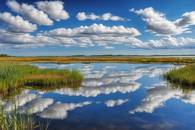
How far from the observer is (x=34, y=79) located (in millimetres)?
25203

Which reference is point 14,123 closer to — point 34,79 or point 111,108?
point 111,108

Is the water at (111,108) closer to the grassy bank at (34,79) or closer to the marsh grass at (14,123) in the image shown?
the marsh grass at (14,123)

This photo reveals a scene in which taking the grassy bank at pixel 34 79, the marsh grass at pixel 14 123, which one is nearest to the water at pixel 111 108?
the marsh grass at pixel 14 123

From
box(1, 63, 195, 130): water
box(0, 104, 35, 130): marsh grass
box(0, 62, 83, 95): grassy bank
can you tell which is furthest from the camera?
box(0, 62, 83, 95): grassy bank

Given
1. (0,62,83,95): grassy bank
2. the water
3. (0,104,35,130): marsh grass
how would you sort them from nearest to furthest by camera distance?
1. (0,104,35,130): marsh grass
2. the water
3. (0,62,83,95): grassy bank

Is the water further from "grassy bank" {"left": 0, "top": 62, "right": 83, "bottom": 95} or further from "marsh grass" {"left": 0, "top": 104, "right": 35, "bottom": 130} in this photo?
"grassy bank" {"left": 0, "top": 62, "right": 83, "bottom": 95}

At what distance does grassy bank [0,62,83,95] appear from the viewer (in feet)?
68.2

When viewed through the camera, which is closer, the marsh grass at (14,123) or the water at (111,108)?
Answer: the marsh grass at (14,123)

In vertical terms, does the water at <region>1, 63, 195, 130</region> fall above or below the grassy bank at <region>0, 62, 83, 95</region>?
below

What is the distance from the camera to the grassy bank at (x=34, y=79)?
20.8 meters

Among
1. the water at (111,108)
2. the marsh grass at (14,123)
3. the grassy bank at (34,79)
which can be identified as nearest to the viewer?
the marsh grass at (14,123)

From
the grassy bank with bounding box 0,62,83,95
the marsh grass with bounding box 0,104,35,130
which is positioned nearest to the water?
the marsh grass with bounding box 0,104,35,130

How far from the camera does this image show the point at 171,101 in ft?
56.1

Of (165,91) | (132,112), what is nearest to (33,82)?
(165,91)
